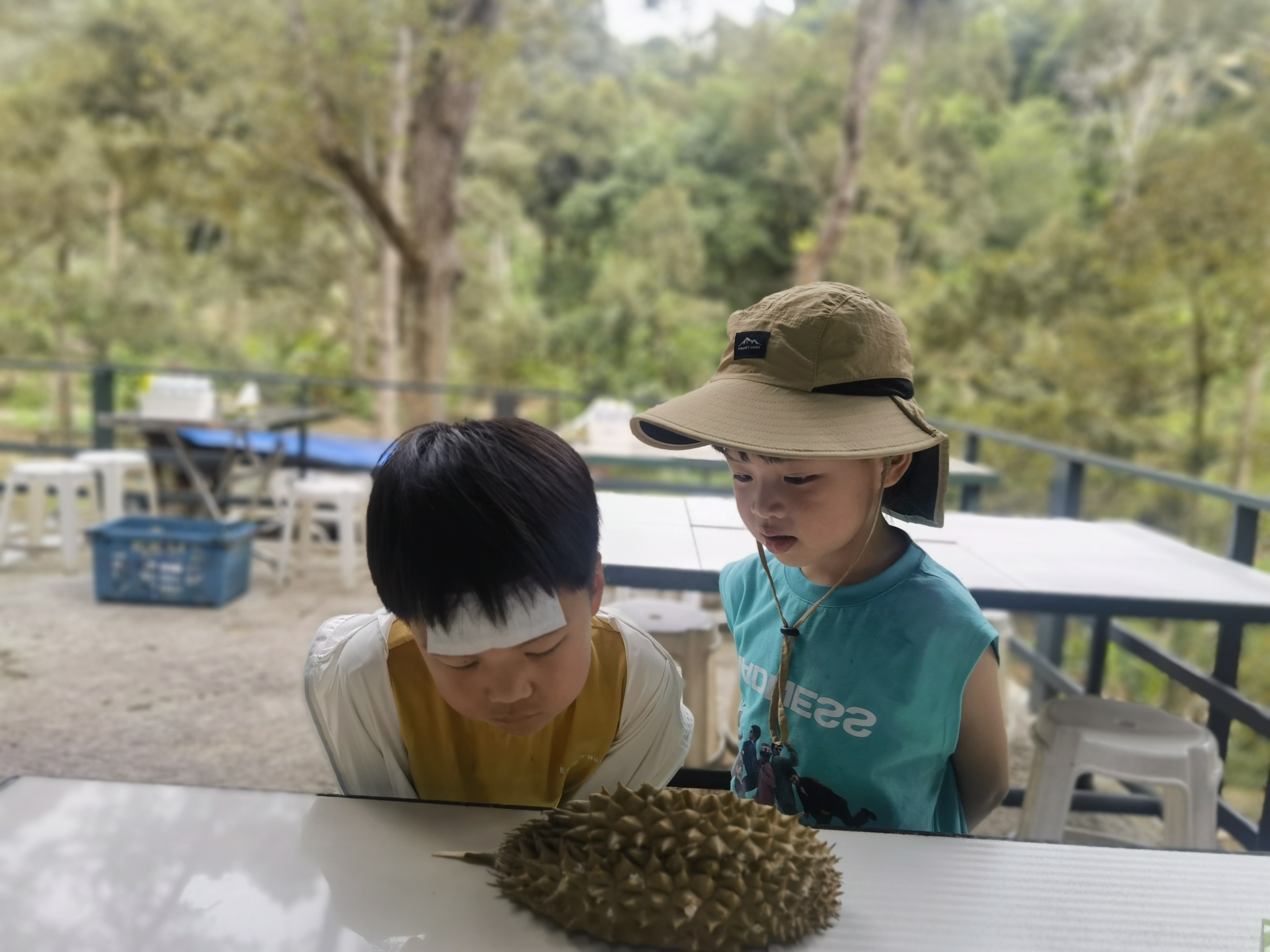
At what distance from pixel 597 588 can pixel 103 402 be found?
5.24m

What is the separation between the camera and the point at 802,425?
3.05 ft

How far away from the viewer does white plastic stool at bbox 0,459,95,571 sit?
167 inches

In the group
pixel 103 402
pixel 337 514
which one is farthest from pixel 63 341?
pixel 337 514

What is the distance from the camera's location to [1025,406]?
37.6 ft

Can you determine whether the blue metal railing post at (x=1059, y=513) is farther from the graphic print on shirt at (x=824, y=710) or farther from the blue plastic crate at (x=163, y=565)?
the blue plastic crate at (x=163, y=565)

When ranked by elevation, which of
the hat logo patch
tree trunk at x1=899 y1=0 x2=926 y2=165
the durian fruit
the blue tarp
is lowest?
the blue tarp

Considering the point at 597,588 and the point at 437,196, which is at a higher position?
the point at 437,196

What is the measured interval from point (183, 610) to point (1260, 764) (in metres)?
8.80

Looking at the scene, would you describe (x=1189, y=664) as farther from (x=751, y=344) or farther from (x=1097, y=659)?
(x=751, y=344)

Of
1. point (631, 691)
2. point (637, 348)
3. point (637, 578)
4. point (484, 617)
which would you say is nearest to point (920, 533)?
point (637, 578)

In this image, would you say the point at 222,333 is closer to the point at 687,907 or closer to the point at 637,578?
the point at 637,578

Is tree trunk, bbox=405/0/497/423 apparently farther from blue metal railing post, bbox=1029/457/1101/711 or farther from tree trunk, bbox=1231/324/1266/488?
tree trunk, bbox=1231/324/1266/488

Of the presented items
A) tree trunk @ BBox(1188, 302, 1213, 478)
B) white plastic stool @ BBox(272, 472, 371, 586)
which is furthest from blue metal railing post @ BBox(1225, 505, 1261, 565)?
tree trunk @ BBox(1188, 302, 1213, 478)

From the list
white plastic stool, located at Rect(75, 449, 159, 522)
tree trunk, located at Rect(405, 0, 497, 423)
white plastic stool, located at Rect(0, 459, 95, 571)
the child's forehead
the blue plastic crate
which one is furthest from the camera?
tree trunk, located at Rect(405, 0, 497, 423)
